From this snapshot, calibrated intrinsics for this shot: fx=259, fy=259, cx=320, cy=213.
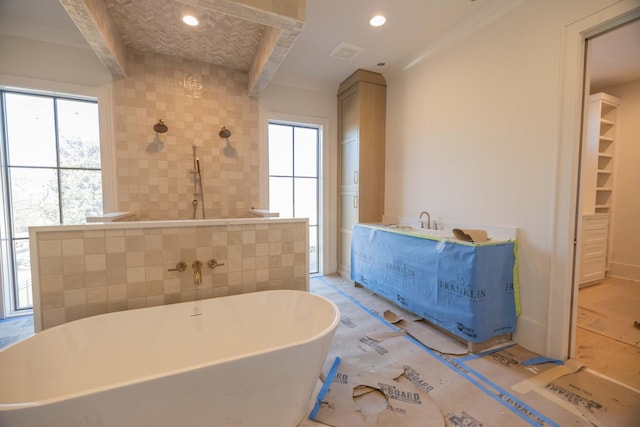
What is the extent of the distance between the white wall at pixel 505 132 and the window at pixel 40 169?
3646 mm

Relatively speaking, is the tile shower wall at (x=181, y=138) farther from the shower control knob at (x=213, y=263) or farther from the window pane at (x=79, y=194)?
the shower control knob at (x=213, y=263)

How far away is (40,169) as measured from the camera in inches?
104

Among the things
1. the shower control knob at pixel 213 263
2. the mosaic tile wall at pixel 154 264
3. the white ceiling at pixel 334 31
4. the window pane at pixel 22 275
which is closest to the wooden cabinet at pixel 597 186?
the white ceiling at pixel 334 31

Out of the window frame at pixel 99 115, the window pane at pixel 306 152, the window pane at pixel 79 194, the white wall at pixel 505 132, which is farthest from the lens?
the window pane at pixel 306 152

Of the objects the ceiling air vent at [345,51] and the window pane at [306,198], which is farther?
the window pane at [306,198]

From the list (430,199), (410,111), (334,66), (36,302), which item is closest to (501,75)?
(410,111)

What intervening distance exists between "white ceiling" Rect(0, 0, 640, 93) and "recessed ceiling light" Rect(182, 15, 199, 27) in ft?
0.38

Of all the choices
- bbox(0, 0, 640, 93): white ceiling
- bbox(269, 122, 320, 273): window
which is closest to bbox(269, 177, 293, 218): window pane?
bbox(269, 122, 320, 273): window

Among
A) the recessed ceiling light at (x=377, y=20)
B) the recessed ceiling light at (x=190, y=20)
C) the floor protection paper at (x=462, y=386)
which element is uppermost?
the recessed ceiling light at (x=377, y=20)

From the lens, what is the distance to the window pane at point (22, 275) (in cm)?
266

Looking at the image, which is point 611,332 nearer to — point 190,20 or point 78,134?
point 190,20

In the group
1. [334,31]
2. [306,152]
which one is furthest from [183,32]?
[306,152]

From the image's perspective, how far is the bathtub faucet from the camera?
63.7 inches

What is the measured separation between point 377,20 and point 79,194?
351cm
